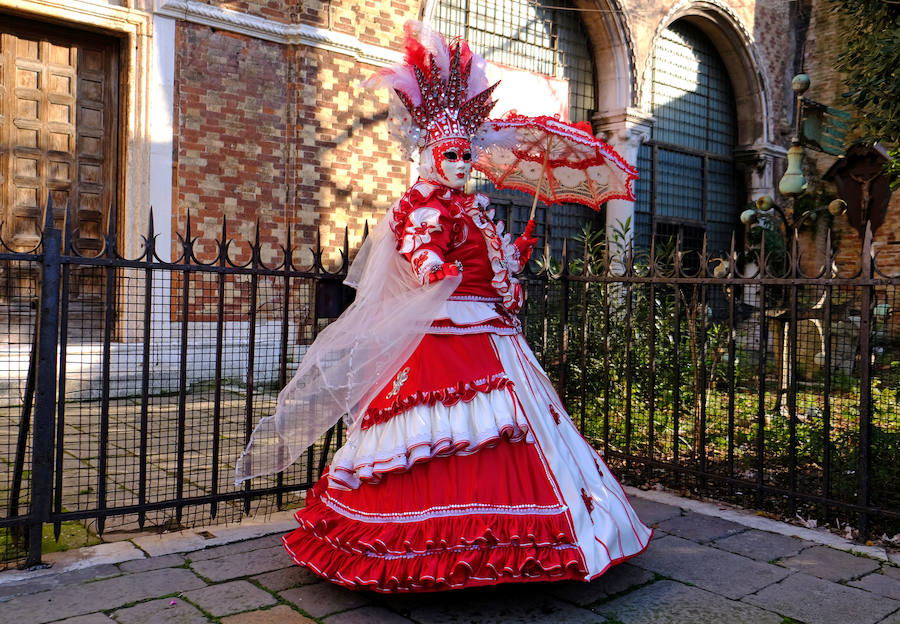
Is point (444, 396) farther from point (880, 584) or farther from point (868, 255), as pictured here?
point (868, 255)

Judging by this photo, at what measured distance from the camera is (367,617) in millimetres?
2775

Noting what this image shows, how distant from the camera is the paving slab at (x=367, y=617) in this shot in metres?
2.73

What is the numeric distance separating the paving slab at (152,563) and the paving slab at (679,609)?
1.75m

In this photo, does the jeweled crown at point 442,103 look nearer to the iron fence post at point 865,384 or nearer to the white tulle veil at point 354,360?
the white tulle veil at point 354,360

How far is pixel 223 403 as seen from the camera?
6.53 meters

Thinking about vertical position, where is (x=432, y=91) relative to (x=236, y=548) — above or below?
above

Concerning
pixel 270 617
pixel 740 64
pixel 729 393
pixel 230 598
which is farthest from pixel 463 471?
pixel 740 64

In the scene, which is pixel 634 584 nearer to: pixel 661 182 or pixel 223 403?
pixel 223 403

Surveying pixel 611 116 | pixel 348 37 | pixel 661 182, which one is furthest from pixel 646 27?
pixel 348 37

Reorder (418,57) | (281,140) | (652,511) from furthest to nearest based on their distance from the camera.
Answer: 1. (281,140)
2. (652,511)
3. (418,57)

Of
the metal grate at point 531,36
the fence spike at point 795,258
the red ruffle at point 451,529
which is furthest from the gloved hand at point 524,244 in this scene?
the metal grate at point 531,36

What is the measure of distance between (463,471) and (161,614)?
120 cm

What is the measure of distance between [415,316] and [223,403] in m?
3.88

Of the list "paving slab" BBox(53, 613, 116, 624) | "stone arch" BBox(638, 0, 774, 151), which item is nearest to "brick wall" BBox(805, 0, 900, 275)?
"stone arch" BBox(638, 0, 774, 151)
